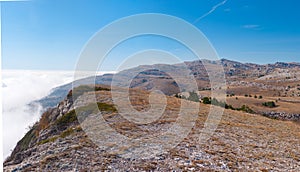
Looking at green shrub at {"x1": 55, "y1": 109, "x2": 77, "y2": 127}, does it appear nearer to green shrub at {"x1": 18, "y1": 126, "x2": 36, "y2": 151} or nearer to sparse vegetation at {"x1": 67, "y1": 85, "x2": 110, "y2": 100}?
green shrub at {"x1": 18, "y1": 126, "x2": 36, "y2": 151}

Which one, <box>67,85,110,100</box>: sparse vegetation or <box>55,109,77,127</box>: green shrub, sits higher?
<box>67,85,110,100</box>: sparse vegetation

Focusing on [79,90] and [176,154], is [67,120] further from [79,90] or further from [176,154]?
[176,154]

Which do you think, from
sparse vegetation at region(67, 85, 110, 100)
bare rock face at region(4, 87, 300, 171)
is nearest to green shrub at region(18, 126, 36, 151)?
sparse vegetation at region(67, 85, 110, 100)

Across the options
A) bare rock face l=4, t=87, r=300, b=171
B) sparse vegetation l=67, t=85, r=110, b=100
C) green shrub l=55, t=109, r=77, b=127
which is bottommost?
bare rock face l=4, t=87, r=300, b=171

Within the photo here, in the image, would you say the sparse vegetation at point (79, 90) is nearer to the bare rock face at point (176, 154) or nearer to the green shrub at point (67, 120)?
the green shrub at point (67, 120)

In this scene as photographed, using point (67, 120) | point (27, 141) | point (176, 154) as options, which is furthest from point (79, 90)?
point (176, 154)

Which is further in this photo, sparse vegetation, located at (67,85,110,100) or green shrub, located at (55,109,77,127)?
sparse vegetation, located at (67,85,110,100)

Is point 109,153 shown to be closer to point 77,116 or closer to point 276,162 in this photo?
point 276,162

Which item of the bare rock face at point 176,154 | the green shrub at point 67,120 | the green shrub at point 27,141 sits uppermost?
the green shrub at point 67,120

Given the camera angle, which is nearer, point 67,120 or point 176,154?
point 176,154

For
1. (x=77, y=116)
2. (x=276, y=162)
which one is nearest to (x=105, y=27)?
(x=276, y=162)

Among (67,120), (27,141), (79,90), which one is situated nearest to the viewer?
(67,120)

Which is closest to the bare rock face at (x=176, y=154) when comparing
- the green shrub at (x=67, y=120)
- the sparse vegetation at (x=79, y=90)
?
the green shrub at (x=67, y=120)

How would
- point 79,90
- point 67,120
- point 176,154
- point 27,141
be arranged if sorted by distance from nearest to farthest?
point 176,154
point 67,120
point 27,141
point 79,90
